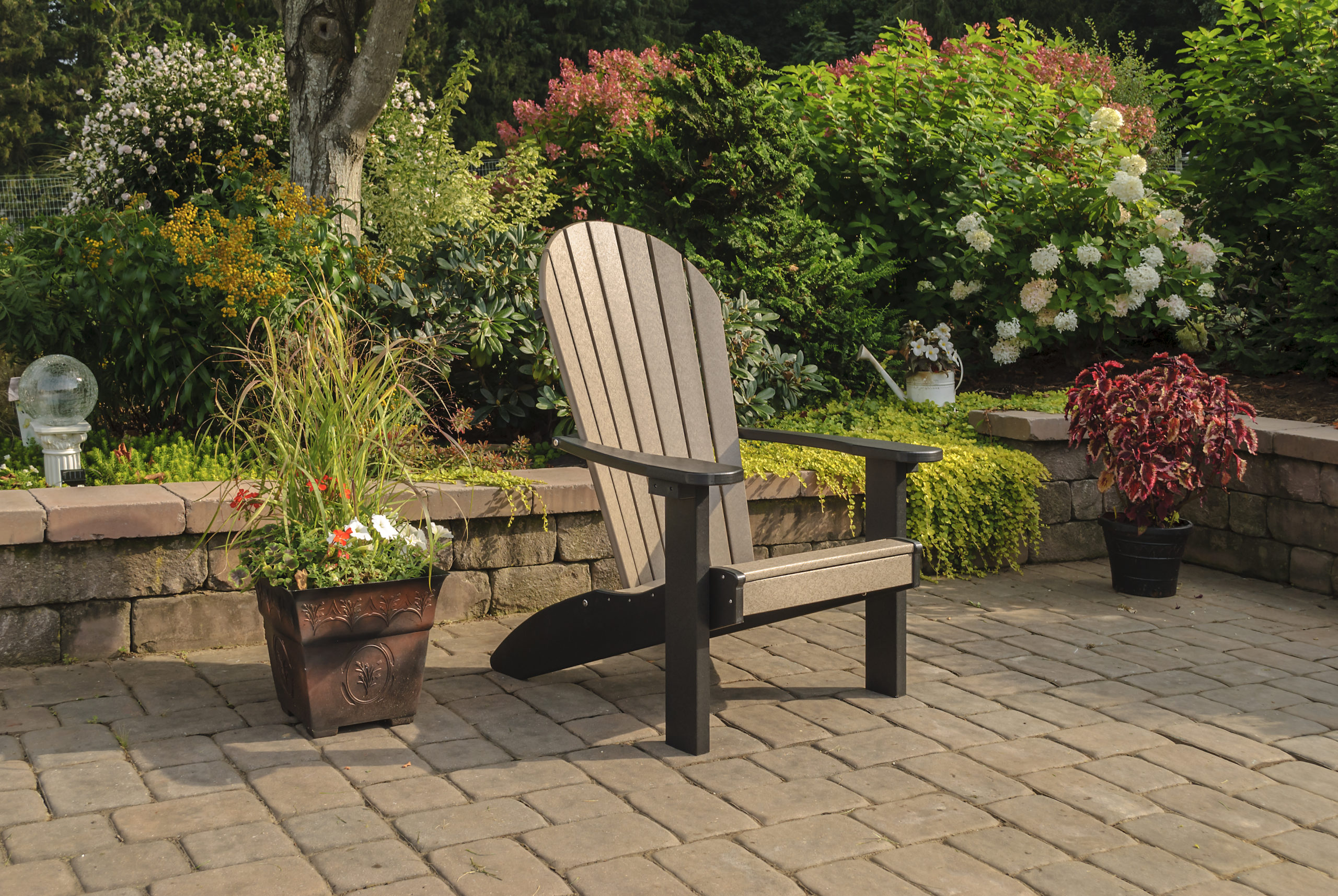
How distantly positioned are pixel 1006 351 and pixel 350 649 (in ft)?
12.3

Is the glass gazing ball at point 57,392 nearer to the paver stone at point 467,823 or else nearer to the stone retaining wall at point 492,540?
the stone retaining wall at point 492,540

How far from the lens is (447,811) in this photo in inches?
91.1

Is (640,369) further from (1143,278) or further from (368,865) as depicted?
(1143,278)

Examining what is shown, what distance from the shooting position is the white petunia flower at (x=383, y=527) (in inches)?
108

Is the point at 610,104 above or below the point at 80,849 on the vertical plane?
above

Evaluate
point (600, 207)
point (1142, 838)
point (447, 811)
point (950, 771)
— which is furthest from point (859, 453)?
point (600, 207)

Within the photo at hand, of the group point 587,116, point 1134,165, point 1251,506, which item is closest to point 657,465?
point 1251,506

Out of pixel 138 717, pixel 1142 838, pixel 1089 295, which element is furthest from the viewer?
pixel 1089 295

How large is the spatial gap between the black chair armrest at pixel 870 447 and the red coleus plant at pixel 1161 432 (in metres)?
1.29

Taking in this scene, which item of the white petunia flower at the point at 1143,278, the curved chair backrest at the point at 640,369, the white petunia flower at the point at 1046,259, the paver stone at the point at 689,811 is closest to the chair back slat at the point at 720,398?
the curved chair backrest at the point at 640,369

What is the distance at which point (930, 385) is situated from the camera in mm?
5008

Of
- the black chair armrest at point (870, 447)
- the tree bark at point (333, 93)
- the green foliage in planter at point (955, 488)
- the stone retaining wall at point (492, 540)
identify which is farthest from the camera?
the tree bark at point (333, 93)

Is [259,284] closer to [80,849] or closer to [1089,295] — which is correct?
[80,849]

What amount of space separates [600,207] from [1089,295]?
8.25ft
